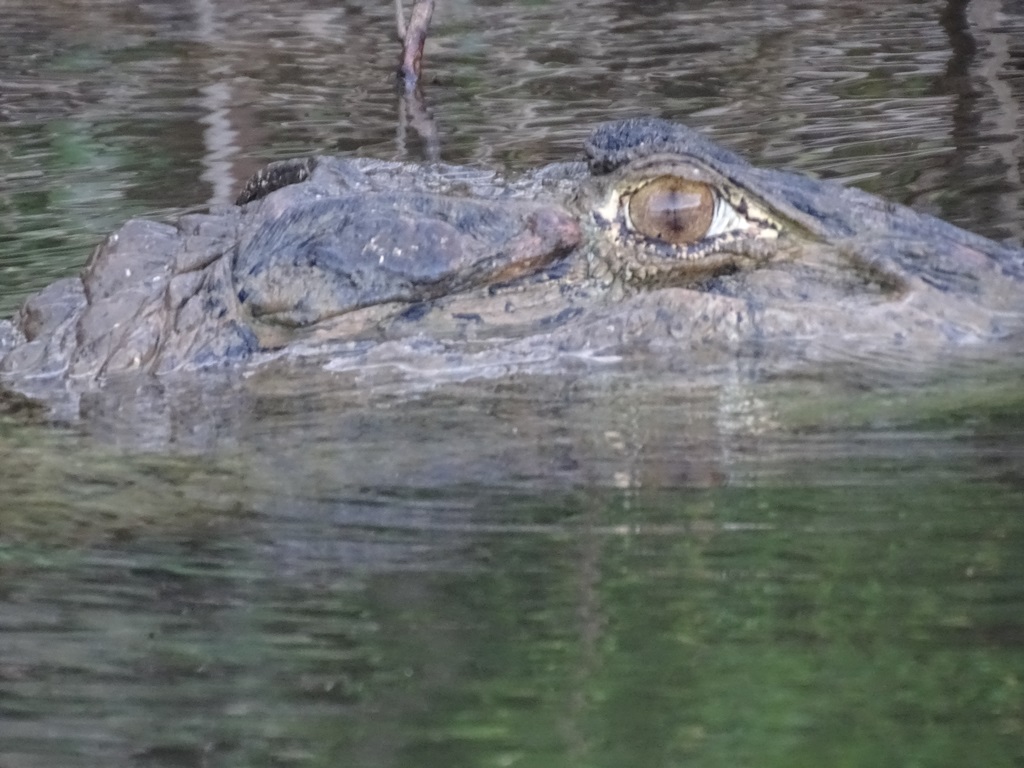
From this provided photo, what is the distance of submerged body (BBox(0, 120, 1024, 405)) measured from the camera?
3879 mm

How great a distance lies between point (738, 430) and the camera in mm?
3369

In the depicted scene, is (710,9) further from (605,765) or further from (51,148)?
(605,765)

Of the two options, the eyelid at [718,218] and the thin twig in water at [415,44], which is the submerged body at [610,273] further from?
the thin twig in water at [415,44]

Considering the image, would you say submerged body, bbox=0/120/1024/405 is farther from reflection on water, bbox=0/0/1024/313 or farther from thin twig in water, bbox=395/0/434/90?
thin twig in water, bbox=395/0/434/90

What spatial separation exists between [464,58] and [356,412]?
7115 mm

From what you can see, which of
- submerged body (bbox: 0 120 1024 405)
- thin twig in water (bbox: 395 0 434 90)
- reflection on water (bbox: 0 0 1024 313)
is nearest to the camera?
submerged body (bbox: 0 120 1024 405)

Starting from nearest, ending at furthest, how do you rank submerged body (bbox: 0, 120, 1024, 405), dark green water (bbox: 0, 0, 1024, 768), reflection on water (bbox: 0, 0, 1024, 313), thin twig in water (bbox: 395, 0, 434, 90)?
dark green water (bbox: 0, 0, 1024, 768)
submerged body (bbox: 0, 120, 1024, 405)
reflection on water (bbox: 0, 0, 1024, 313)
thin twig in water (bbox: 395, 0, 434, 90)

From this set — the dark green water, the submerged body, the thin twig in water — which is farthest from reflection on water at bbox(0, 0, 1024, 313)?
the dark green water

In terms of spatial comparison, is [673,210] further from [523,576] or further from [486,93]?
[486,93]

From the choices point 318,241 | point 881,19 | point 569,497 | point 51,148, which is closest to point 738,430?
point 569,497

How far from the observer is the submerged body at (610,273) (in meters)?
3.88

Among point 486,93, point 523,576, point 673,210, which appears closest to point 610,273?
point 673,210

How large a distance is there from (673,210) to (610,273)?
0.21 m

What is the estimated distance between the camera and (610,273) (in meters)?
4.00
